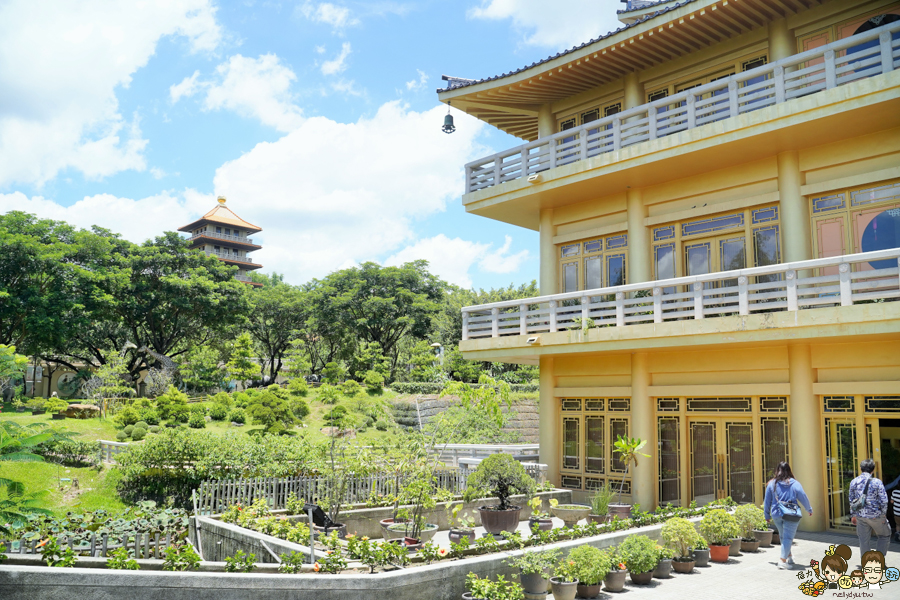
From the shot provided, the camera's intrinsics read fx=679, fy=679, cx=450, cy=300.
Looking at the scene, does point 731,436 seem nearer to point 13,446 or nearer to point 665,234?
point 665,234

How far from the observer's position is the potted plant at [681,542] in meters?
10.4

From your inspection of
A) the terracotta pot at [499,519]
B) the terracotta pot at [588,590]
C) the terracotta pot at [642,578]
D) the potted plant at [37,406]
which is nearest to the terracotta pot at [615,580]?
the terracotta pot at [588,590]

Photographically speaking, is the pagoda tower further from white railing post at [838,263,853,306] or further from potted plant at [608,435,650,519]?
white railing post at [838,263,853,306]

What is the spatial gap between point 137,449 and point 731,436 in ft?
51.6

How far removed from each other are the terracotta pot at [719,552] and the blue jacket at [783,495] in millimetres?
908

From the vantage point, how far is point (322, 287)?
166ft

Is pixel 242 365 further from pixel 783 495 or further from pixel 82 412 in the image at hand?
pixel 783 495

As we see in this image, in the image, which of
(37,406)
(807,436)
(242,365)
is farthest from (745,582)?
(242,365)

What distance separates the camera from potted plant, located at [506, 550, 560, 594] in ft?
28.8

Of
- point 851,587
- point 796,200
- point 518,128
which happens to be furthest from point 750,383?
point 518,128

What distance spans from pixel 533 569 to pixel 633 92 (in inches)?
535

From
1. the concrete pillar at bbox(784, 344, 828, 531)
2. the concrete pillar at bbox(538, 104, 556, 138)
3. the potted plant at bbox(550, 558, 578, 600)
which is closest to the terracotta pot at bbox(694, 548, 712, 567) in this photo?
the potted plant at bbox(550, 558, 578, 600)

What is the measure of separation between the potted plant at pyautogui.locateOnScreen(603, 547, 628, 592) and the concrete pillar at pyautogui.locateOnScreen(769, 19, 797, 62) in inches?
471

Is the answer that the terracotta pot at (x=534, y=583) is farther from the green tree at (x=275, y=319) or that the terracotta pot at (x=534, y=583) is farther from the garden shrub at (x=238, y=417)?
the green tree at (x=275, y=319)
